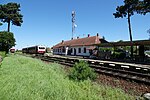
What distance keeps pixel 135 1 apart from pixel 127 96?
3271 cm

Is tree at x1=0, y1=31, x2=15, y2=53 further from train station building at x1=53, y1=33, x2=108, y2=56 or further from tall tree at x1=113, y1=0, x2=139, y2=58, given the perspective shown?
tall tree at x1=113, y1=0, x2=139, y2=58

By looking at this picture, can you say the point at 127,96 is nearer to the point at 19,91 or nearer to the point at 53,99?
the point at 53,99

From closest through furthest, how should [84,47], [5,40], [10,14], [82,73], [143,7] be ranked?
[82,73]
[143,7]
[5,40]
[84,47]
[10,14]

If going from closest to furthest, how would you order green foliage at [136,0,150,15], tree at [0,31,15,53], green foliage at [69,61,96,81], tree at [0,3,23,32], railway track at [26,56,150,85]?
green foliage at [69,61,96,81] → railway track at [26,56,150,85] → green foliage at [136,0,150,15] → tree at [0,31,15,53] → tree at [0,3,23,32]

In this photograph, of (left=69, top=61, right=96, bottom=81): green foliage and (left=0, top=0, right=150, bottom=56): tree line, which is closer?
(left=69, top=61, right=96, bottom=81): green foliage

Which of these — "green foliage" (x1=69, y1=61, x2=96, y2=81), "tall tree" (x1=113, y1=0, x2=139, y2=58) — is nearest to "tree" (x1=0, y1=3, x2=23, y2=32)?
"tall tree" (x1=113, y1=0, x2=139, y2=58)

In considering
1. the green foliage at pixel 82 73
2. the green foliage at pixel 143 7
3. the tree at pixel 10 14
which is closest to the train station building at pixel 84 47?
the green foliage at pixel 143 7

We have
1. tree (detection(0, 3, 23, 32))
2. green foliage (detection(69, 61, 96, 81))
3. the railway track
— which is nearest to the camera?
green foliage (detection(69, 61, 96, 81))

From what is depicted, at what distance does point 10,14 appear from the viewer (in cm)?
5494

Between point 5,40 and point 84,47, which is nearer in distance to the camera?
point 5,40

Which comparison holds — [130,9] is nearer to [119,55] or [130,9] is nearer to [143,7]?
[143,7]

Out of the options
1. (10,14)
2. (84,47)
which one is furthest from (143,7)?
(10,14)

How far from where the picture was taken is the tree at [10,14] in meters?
54.6

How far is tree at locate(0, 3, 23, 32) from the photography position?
5459 centimetres
